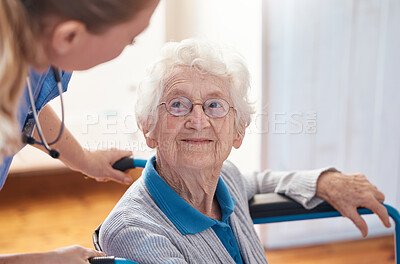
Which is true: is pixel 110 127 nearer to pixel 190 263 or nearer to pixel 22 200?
pixel 22 200

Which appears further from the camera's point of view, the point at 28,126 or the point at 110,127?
the point at 110,127

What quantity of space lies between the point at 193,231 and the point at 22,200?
240 cm

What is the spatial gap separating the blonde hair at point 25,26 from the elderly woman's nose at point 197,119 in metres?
0.55

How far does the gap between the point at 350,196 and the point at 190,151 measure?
2.03 feet

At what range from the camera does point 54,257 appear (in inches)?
36.8

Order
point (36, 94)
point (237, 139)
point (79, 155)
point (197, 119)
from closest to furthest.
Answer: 1. point (36, 94)
2. point (197, 119)
3. point (237, 139)
4. point (79, 155)

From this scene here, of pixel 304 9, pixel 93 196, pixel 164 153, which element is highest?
pixel 304 9

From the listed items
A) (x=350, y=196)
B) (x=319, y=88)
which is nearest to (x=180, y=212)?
(x=350, y=196)

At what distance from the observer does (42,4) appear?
0.67m

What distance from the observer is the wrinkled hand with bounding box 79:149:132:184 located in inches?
59.9

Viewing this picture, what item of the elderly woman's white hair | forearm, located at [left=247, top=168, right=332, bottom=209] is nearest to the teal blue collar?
the elderly woman's white hair

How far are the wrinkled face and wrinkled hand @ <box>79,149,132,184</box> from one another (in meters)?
0.33

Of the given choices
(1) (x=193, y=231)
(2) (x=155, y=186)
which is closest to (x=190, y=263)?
(1) (x=193, y=231)

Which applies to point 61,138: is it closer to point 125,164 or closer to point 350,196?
point 125,164
